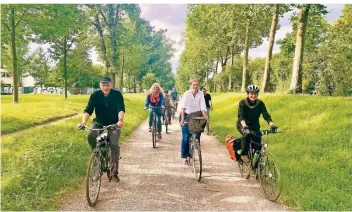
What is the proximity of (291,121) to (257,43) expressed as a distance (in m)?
35.8

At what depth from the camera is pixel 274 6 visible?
23.0 meters

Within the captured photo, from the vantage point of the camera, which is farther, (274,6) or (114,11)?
(114,11)

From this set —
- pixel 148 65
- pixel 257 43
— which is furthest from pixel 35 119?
pixel 148 65

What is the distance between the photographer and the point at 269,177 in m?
6.48

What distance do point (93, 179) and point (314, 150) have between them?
641 centimetres

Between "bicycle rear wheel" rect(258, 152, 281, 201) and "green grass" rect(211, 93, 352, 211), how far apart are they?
0.28 metres

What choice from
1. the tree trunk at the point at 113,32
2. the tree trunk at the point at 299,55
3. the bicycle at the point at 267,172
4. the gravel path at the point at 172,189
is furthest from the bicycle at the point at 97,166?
the tree trunk at the point at 113,32

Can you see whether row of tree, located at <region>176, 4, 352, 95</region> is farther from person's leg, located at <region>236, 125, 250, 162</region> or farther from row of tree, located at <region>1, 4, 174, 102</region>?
person's leg, located at <region>236, 125, 250, 162</region>

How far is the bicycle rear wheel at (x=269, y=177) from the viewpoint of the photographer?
627cm

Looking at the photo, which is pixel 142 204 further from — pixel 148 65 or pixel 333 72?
pixel 148 65

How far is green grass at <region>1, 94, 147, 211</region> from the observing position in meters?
5.83

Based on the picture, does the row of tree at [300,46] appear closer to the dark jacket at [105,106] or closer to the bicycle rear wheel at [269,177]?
the bicycle rear wheel at [269,177]

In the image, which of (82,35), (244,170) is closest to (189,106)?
(244,170)

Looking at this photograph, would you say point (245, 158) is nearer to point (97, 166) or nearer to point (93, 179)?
point (97, 166)
